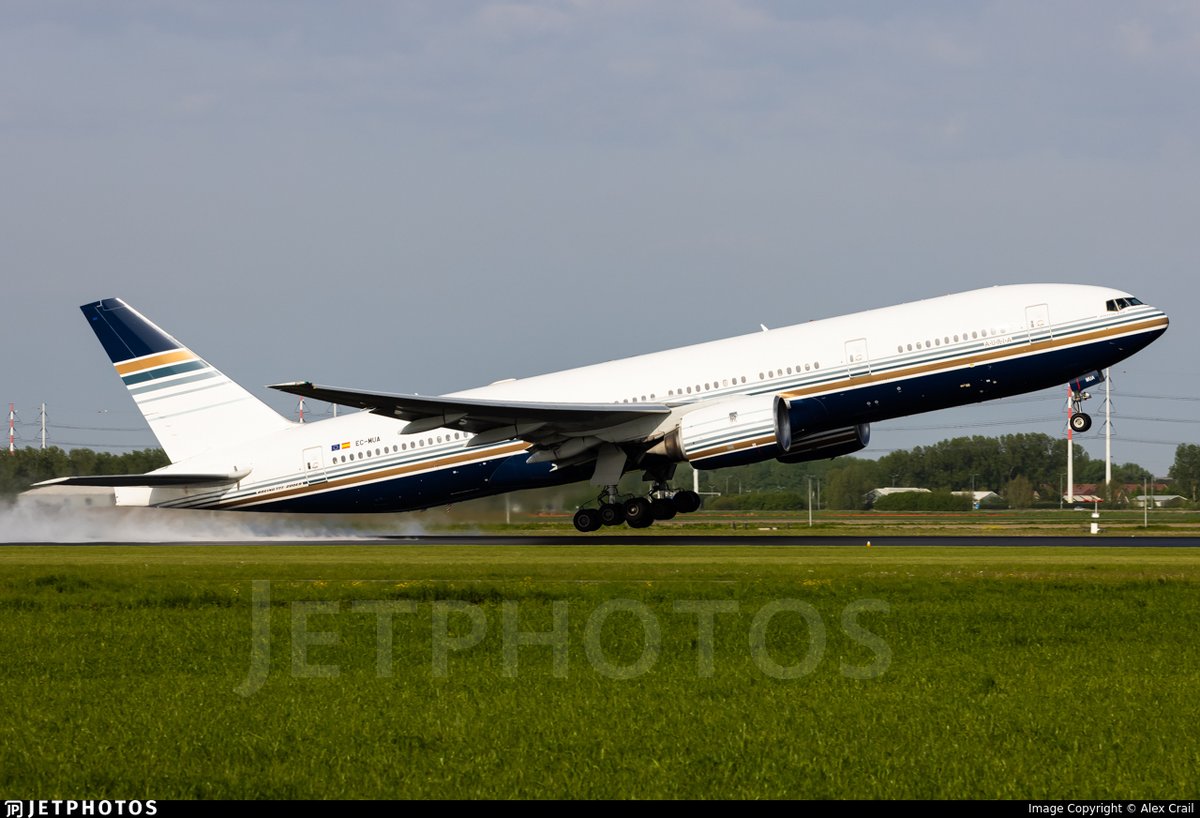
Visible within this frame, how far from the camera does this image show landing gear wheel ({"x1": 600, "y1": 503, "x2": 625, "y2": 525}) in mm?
40438

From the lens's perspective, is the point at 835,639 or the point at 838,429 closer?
the point at 835,639

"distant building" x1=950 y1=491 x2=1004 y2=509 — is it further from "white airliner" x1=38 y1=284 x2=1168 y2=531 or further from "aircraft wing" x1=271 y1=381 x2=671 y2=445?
"aircraft wing" x1=271 y1=381 x2=671 y2=445

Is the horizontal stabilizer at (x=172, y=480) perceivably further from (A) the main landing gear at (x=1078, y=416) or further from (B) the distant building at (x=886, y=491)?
(B) the distant building at (x=886, y=491)

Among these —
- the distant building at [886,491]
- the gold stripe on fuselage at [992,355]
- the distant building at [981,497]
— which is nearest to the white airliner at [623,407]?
the gold stripe on fuselage at [992,355]

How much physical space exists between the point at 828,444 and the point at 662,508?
5338mm

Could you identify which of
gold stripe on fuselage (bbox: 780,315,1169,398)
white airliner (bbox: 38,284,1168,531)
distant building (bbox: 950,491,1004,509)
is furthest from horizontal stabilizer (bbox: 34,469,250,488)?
distant building (bbox: 950,491,1004,509)

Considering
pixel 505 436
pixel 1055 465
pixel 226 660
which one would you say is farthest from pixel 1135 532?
pixel 1055 465

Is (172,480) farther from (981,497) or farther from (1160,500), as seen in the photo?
(1160,500)

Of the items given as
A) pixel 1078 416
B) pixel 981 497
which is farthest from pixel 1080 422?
pixel 981 497

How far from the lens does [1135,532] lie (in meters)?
50.8

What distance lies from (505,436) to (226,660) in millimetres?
24839

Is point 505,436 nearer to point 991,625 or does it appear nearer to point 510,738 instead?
point 991,625

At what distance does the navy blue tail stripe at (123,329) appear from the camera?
145 ft

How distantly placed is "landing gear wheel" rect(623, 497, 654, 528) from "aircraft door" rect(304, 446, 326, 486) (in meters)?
9.70
